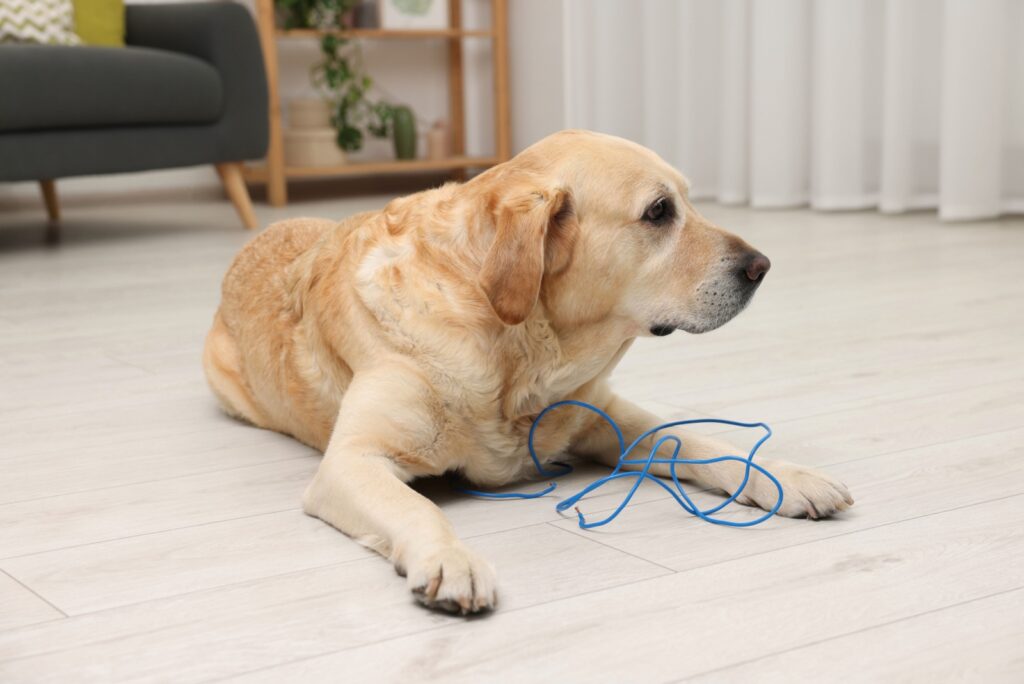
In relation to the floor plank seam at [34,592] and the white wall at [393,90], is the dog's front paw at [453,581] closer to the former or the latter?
the floor plank seam at [34,592]

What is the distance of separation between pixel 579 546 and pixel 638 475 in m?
0.29

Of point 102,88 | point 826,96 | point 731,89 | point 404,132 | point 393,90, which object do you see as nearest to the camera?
point 102,88

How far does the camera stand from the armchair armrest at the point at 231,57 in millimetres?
4500

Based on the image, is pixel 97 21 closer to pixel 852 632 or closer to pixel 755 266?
pixel 755 266

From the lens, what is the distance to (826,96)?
448 cm

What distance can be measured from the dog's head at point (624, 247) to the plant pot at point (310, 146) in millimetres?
4336

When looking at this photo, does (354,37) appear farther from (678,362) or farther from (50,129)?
(678,362)

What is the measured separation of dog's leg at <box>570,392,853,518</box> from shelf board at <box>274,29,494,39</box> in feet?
14.0

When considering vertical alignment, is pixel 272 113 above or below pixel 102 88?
below

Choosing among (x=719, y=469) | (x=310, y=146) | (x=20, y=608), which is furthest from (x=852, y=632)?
(x=310, y=146)

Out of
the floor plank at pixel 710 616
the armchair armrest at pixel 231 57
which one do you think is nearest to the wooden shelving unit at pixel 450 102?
the armchair armrest at pixel 231 57

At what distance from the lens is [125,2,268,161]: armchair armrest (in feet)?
14.8

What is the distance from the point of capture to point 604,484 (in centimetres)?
164

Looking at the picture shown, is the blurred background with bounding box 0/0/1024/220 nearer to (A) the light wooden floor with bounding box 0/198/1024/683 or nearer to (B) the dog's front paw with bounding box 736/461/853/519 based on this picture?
(A) the light wooden floor with bounding box 0/198/1024/683
